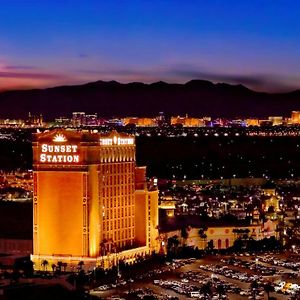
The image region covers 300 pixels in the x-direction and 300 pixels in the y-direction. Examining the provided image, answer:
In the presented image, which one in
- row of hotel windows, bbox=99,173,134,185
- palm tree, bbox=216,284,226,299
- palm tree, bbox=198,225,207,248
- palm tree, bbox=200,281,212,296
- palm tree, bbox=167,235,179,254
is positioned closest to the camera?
palm tree, bbox=200,281,212,296

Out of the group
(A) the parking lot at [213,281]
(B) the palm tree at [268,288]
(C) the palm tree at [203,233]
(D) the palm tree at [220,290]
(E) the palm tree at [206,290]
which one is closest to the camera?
(B) the palm tree at [268,288]

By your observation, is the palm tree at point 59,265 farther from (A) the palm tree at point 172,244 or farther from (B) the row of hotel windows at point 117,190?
(A) the palm tree at point 172,244

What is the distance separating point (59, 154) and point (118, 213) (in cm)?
486

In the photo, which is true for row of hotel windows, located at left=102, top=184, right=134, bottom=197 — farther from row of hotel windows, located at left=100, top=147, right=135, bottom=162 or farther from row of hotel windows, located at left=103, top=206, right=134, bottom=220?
row of hotel windows, located at left=100, top=147, right=135, bottom=162

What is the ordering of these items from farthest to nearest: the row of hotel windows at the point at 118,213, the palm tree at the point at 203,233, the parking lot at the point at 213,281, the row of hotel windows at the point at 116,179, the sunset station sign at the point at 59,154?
the palm tree at the point at 203,233
the row of hotel windows at the point at 118,213
the row of hotel windows at the point at 116,179
the sunset station sign at the point at 59,154
the parking lot at the point at 213,281

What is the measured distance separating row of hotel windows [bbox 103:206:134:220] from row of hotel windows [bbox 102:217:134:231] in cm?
23

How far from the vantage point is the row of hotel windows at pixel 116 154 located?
161ft

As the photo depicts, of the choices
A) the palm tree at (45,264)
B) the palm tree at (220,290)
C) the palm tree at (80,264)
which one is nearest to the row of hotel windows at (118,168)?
the palm tree at (80,264)

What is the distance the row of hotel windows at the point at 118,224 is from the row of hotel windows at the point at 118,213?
231 millimetres

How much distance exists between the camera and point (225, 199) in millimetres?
77812

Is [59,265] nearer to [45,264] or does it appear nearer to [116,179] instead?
[45,264]

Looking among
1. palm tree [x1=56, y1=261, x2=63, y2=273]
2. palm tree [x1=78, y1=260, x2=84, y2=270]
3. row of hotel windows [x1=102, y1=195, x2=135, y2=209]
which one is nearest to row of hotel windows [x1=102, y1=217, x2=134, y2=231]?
row of hotel windows [x1=102, y1=195, x2=135, y2=209]

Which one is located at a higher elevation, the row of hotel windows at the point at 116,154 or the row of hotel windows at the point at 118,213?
the row of hotel windows at the point at 116,154

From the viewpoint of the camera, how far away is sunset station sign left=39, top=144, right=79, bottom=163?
4747 cm
